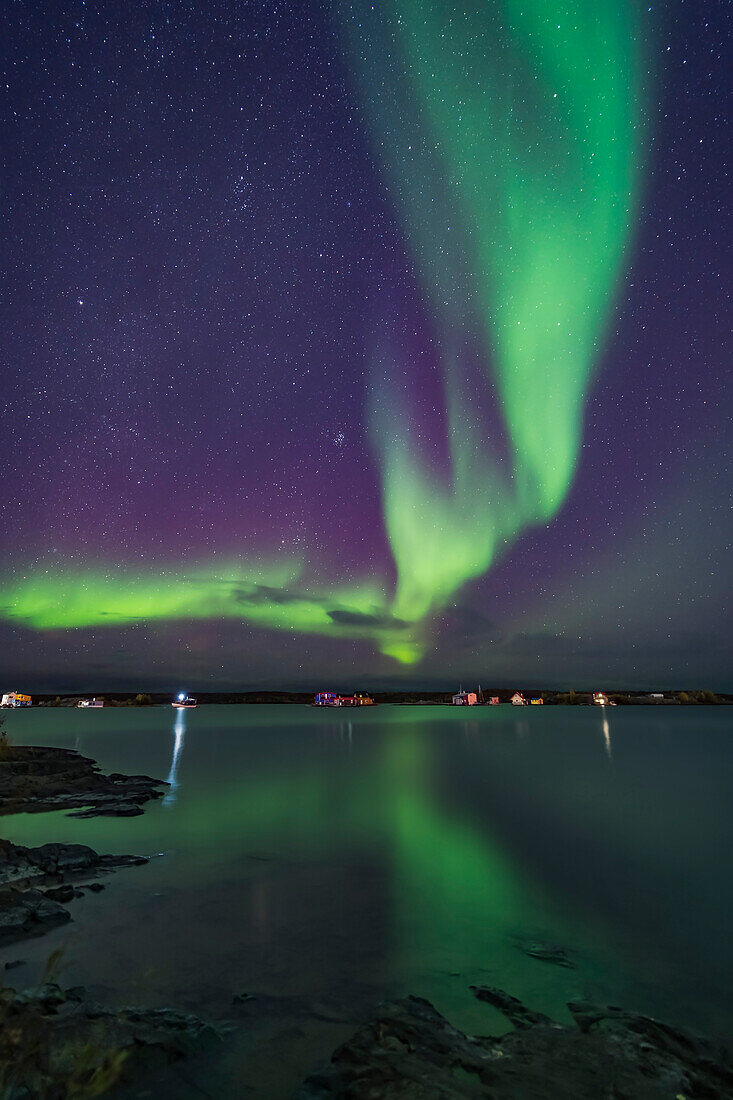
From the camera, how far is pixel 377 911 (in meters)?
14.6

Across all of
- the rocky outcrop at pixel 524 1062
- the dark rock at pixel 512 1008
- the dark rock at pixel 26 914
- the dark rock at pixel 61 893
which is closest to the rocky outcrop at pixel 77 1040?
the rocky outcrop at pixel 524 1062

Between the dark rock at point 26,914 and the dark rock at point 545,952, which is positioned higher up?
the dark rock at point 26,914

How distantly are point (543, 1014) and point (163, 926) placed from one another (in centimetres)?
781

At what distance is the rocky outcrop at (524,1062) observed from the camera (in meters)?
6.68

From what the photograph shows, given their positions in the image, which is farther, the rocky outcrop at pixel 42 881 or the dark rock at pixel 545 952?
the dark rock at pixel 545 952

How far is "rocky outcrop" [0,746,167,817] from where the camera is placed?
25.6 m

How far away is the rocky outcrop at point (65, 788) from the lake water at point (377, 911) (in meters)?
1.51

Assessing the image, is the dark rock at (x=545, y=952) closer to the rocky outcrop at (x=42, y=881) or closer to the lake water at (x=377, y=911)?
the lake water at (x=377, y=911)

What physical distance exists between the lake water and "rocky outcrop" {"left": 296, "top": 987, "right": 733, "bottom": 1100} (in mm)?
769

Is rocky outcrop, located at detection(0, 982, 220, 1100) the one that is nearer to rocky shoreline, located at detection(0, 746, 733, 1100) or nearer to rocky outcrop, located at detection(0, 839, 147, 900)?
rocky shoreline, located at detection(0, 746, 733, 1100)

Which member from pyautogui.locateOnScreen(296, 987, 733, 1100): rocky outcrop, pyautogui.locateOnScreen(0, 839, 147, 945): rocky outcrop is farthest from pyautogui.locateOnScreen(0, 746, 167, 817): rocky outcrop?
pyautogui.locateOnScreen(296, 987, 733, 1100): rocky outcrop

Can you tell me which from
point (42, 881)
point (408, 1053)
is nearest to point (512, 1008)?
point (408, 1053)

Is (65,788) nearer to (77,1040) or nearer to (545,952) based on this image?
(545,952)

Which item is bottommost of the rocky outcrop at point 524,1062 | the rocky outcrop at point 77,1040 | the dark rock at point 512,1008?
the dark rock at point 512,1008
